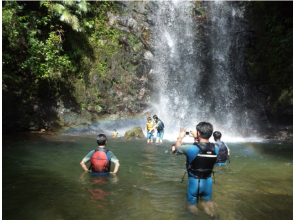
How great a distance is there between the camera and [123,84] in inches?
778

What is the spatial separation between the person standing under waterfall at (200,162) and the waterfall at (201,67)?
51.3 ft

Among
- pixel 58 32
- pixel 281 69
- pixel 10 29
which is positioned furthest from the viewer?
pixel 281 69

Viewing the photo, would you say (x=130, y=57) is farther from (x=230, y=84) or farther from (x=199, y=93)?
(x=230, y=84)

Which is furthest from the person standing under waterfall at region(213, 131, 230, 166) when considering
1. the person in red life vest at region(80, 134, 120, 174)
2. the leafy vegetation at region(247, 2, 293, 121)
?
the leafy vegetation at region(247, 2, 293, 121)

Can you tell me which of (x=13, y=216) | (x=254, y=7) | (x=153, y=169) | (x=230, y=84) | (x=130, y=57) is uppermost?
(x=254, y=7)

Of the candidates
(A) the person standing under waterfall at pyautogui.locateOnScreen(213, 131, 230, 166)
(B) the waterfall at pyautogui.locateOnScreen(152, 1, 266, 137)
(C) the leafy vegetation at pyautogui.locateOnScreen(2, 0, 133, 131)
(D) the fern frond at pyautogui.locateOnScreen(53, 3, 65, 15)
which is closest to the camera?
(A) the person standing under waterfall at pyautogui.locateOnScreen(213, 131, 230, 166)

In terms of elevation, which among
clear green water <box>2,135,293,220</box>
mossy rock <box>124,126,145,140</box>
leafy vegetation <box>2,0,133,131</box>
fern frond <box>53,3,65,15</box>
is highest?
fern frond <box>53,3,65,15</box>

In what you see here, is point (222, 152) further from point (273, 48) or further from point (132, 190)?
point (273, 48)

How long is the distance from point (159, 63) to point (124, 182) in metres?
17.2

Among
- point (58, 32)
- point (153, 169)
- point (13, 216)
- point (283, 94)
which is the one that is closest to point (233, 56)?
point (283, 94)

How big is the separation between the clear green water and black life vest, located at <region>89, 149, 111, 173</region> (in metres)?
0.31

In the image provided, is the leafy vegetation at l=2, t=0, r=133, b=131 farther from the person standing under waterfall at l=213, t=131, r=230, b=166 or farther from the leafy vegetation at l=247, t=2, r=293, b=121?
the leafy vegetation at l=247, t=2, r=293, b=121

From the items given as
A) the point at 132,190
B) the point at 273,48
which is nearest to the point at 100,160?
the point at 132,190

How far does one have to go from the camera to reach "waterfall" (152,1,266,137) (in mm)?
20375
